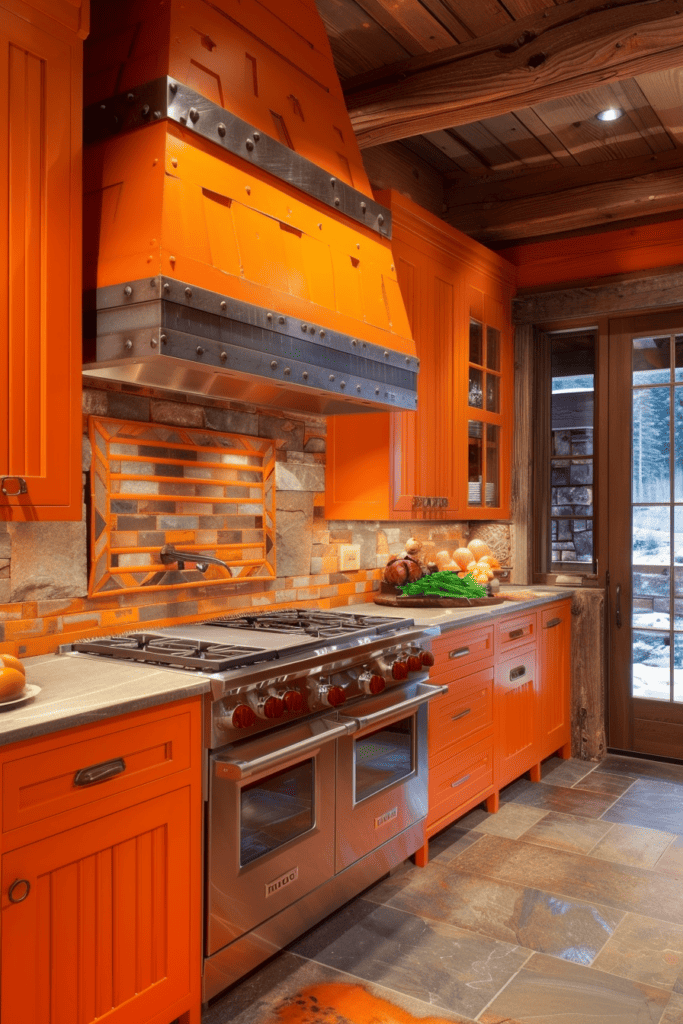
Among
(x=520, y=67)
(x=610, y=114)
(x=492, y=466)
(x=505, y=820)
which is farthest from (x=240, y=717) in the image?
(x=610, y=114)

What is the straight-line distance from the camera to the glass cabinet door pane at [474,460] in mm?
4207

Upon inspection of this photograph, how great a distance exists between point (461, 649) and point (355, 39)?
248 centimetres

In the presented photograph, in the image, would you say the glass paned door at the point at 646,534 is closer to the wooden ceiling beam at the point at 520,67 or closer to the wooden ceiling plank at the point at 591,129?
the wooden ceiling plank at the point at 591,129

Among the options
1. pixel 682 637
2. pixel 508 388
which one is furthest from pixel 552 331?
pixel 682 637

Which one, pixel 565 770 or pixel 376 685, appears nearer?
pixel 376 685

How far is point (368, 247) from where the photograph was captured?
114 inches

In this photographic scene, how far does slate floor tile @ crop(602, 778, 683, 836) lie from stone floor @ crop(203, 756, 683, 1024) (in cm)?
1

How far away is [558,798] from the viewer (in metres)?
3.74

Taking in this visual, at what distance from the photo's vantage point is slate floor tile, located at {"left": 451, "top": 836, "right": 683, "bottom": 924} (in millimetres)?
2719

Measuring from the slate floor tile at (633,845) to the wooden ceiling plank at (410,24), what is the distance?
3287mm

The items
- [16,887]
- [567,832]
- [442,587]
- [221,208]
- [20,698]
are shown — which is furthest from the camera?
[442,587]

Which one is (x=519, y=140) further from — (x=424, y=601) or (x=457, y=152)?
(x=424, y=601)

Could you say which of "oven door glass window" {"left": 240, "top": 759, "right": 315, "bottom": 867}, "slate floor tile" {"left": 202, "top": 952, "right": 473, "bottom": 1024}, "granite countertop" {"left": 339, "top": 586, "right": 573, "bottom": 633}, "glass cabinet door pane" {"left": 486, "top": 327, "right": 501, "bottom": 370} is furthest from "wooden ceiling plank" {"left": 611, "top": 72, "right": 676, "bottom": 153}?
"slate floor tile" {"left": 202, "top": 952, "right": 473, "bottom": 1024}

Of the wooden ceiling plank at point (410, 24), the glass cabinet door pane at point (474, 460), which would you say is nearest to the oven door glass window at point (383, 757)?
the glass cabinet door pane at point (474, 460)
